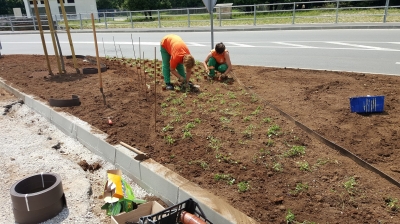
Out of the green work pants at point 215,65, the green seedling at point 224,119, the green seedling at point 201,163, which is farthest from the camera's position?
the green work pants at point 215,65

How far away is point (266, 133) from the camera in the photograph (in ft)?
13.8

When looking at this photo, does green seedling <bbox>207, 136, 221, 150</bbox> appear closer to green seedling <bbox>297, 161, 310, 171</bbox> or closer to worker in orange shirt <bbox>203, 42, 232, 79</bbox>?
green seedling <bbox>297, 161, 310, 171</bbox>

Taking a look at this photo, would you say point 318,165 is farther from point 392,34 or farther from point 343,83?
point 392,34

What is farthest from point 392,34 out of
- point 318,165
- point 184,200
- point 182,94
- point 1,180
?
point 1,180

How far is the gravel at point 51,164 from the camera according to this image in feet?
10.7

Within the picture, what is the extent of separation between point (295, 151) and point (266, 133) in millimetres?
585

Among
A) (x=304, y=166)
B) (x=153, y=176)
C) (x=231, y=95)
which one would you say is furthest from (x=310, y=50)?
(x=153, y=176)

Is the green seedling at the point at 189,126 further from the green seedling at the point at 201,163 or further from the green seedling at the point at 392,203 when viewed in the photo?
the green seedling at the point at 392,203

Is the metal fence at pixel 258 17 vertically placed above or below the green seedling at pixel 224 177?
above

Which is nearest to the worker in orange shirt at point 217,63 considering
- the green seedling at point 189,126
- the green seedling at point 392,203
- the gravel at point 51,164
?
the green seedling at point 189,126

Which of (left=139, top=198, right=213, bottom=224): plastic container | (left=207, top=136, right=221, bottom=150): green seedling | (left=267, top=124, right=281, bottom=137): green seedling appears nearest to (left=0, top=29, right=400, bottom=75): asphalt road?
(left=207, top=136, right=221, bottom=150): green seedling

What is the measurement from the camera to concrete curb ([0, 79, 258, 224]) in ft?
9.05

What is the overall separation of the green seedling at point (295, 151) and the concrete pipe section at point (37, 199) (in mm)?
2435

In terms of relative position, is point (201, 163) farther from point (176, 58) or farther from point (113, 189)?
point (176, 58)
